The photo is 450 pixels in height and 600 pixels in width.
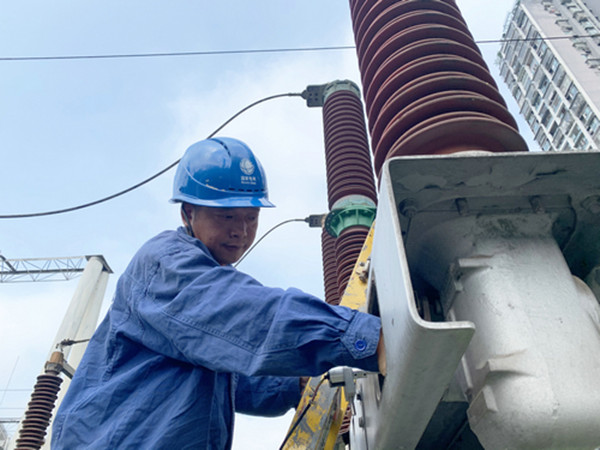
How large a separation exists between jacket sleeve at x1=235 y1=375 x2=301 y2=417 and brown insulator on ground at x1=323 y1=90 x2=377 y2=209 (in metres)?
1.90

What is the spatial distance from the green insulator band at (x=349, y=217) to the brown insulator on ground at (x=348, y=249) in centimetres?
4

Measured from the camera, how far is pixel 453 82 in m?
1.68

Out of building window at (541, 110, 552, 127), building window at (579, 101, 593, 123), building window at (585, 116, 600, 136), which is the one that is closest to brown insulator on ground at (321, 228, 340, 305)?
building window at (585, 116, 600, 136)

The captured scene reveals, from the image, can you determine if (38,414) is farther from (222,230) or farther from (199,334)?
(199,334)

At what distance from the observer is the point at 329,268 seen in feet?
16.9

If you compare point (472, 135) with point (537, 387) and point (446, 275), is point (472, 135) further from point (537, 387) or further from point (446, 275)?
point (537, 387)

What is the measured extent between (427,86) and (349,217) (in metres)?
1.93

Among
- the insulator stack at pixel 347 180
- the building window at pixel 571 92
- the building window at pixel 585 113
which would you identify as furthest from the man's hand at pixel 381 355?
the building window at pixel 571 92

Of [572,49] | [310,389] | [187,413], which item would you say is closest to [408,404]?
[187,413]

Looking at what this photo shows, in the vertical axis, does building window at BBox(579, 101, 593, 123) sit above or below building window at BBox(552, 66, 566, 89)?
below

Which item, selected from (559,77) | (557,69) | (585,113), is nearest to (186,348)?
(585,113)

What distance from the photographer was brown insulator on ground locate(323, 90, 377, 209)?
12.5 ft

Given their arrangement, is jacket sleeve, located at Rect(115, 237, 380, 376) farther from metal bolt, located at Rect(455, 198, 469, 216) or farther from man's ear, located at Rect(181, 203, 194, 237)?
man's ear, located at Rect(181, 203, 194, 237)

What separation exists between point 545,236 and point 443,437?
2.64 feet
